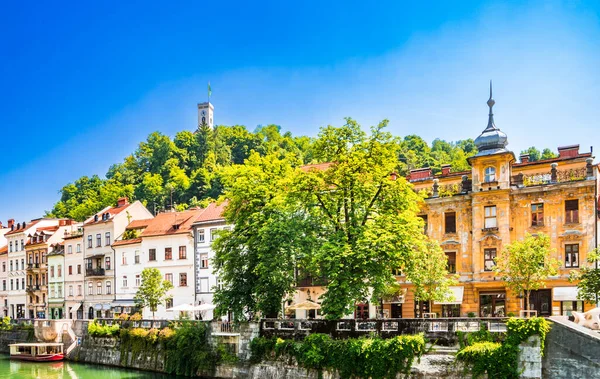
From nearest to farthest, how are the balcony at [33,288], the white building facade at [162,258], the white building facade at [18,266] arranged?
the white building facade at [162,258], the balcony at [33,288], the white building facade at [18,266]

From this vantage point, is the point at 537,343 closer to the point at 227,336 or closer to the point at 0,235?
the point at 227,336

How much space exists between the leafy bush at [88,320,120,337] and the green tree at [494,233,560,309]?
2542 cm

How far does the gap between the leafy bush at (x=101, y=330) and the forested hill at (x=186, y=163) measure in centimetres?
4122

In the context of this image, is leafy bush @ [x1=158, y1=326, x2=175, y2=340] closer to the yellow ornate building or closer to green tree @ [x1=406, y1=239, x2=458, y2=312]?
the yellow ornate building

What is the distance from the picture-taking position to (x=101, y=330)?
4097cm

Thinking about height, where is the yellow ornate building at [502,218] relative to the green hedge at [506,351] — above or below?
above

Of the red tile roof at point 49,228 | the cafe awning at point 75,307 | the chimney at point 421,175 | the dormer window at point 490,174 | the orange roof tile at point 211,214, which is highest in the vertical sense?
the chimney at point 421,175

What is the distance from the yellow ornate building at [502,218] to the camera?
33.8 meters

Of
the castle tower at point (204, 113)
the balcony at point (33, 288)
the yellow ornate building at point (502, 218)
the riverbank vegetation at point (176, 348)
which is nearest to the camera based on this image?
the riverbank vegetation at point (176, 348)

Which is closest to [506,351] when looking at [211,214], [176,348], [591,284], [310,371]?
[591,284]

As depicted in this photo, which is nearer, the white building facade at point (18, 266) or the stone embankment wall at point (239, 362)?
the stone embankment wall at point (239, 362)

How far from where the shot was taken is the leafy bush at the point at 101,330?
40128 millimetres

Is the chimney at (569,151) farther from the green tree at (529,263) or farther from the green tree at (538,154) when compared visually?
the green tree at (538,154)

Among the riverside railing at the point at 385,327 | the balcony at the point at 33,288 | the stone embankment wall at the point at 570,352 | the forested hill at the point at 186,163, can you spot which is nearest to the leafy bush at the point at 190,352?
the riverside railing at the point at 385,327
